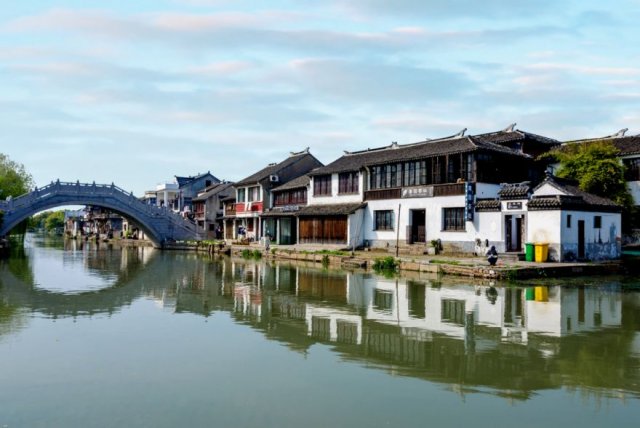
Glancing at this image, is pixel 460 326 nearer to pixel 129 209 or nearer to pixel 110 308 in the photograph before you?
pixel 110 308

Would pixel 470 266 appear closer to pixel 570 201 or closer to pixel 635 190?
pixel 570 201

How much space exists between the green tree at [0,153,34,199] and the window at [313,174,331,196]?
1036 inches

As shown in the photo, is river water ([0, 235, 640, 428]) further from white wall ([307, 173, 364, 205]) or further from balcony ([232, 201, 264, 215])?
balcony ([232, 201, 264, 215])

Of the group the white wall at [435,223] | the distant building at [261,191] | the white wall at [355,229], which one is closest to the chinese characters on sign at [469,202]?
the white wall at [435,223]

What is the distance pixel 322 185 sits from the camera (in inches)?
1499

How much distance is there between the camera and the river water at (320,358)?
22.4 ft

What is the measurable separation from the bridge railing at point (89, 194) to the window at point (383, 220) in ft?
71.1

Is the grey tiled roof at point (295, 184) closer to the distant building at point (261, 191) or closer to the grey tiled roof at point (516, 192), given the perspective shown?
the distant building at point (261, 191)

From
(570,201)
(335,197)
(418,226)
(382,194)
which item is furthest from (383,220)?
(570,201)

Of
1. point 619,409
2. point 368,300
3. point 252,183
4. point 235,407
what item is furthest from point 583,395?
point 252,183

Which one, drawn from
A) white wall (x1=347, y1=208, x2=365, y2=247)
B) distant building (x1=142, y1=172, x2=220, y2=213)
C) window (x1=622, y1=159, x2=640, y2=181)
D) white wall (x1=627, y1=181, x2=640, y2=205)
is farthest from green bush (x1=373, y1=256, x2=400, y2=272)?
distant building (x1=142, y1=172, x2=220, y2=213)

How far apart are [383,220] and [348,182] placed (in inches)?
175

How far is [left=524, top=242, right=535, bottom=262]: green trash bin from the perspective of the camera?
2378 cm

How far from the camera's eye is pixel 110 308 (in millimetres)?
14773
